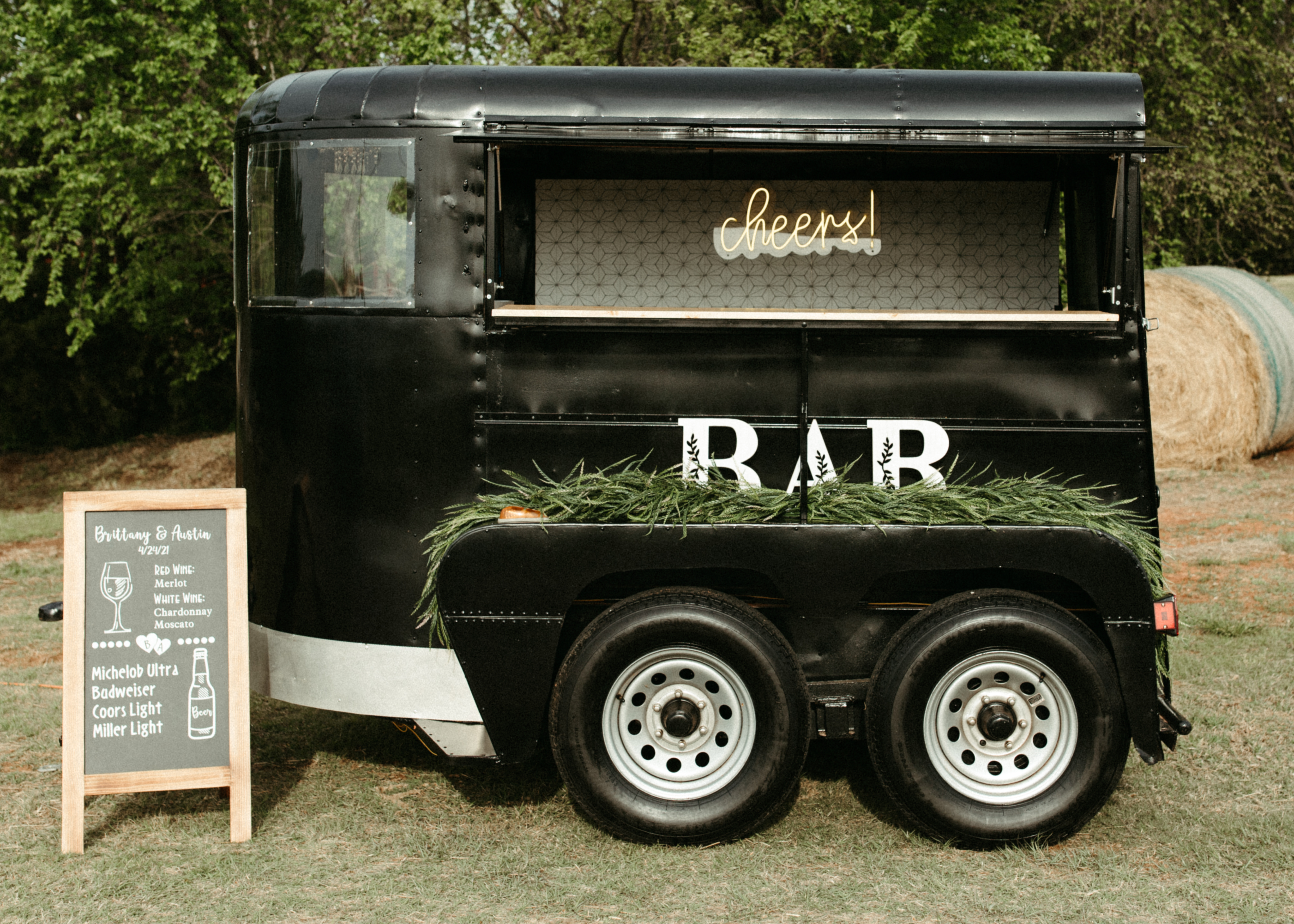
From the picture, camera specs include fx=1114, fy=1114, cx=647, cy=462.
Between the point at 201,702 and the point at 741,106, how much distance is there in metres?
3.10

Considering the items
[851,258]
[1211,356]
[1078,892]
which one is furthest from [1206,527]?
[1078,892]

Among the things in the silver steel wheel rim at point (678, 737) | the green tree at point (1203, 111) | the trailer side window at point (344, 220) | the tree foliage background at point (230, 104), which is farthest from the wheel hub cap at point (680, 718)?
the green tree at point (1203, 111)

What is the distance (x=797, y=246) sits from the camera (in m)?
4.94

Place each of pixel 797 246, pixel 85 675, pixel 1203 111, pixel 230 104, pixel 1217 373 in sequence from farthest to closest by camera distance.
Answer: pixel 1203 111
pixel 230 104
pixel 1217 373
pixel 797 246
pixel 85 675

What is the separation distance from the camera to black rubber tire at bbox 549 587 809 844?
4090mm

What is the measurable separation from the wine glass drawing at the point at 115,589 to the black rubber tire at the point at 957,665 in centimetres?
288

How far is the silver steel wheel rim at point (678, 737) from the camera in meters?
4.17

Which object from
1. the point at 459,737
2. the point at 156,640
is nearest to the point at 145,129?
the point at 156,640

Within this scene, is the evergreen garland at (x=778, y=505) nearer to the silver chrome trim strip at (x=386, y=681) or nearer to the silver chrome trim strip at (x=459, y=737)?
the silver chrome trim strip at (x=386, y=681)

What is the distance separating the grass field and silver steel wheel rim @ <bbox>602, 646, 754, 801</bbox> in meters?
0.26

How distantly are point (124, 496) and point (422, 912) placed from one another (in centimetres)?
196

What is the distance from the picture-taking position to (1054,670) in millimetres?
4137

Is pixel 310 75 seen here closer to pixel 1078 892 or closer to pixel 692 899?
pixel 692 899

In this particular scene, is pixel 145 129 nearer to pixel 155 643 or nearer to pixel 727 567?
pixel 155 643
